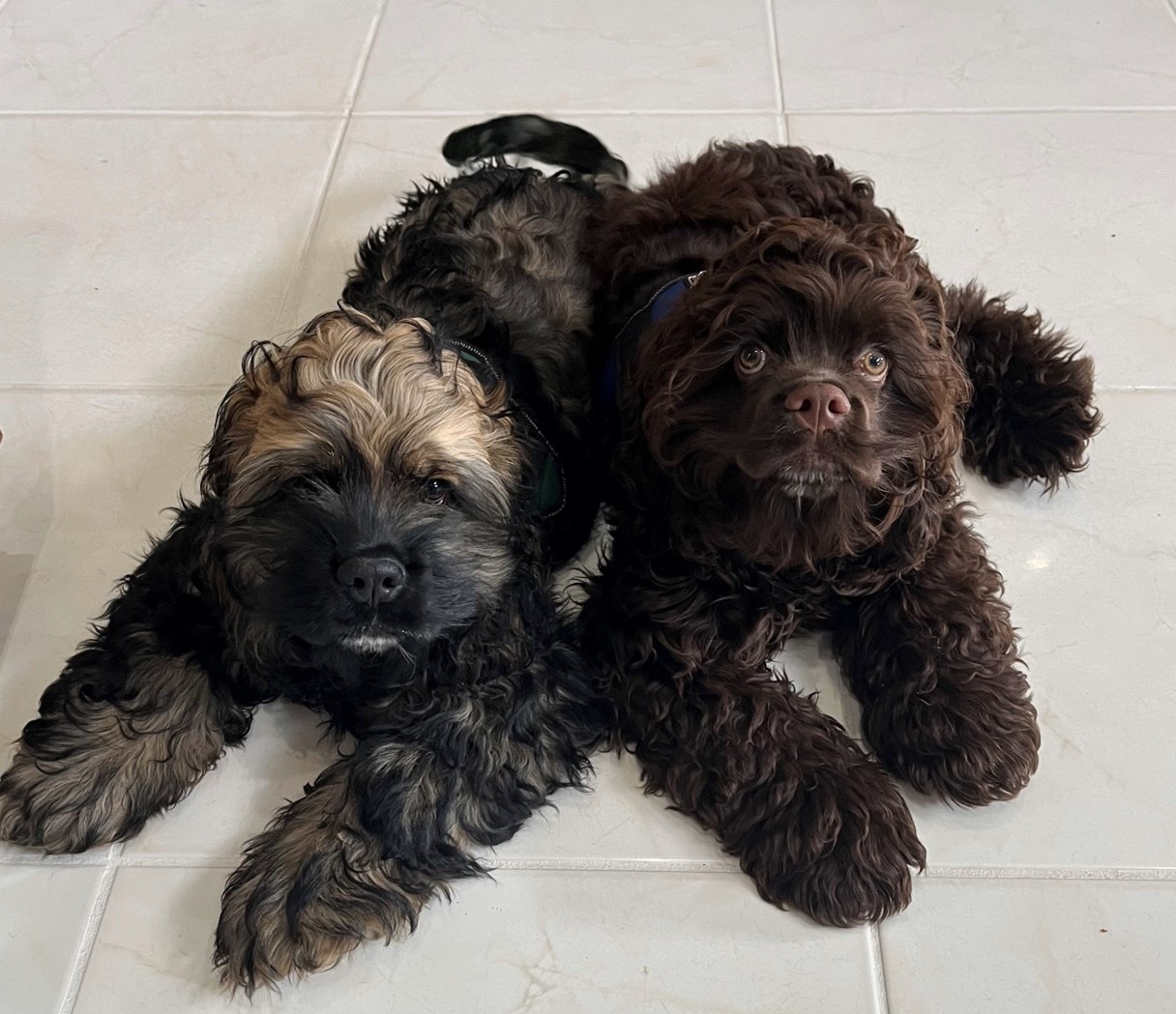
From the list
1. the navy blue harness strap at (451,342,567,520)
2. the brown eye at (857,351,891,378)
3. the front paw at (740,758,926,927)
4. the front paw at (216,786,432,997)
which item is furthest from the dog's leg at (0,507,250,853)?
the brown eye at (857,351,891,378)

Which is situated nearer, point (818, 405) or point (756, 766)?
point (818, 405)

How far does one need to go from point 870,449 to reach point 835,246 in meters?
0.27

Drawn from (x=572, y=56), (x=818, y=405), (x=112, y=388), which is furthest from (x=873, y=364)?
(x=572, y=56)

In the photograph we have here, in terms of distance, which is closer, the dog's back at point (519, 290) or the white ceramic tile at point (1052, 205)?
the dog's back at point (519, 290)

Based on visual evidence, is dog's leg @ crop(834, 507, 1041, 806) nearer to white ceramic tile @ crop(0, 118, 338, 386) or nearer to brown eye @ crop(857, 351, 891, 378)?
brown eye @ crop(857, 351, 891, 378)

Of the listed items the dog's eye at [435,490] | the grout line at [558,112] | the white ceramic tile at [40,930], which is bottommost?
the white ceramic tile at [40,930]

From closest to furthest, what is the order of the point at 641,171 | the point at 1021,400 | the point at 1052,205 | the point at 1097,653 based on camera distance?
1. the point at 1097,653
2. the point at 1021,400
3. the point at 1052,205
4. the point at 641,171

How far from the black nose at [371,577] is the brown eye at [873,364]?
25.1 inches

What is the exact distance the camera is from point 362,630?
142cm

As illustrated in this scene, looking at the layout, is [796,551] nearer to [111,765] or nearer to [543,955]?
[543,955]

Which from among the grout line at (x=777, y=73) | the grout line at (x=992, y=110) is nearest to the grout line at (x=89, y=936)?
the grout line at (x=777, y=73)

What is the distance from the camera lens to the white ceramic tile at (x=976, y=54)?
9.87ft

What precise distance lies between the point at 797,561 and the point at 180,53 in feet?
8.68

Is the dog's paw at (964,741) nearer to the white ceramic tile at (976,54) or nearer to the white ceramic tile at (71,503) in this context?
the white ceramic tile at (71,503)
